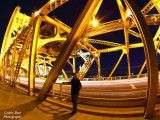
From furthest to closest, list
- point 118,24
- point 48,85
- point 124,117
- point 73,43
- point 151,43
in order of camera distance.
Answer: point 118,24, point 48,85, point 73,43, point 124,117, point 151,43

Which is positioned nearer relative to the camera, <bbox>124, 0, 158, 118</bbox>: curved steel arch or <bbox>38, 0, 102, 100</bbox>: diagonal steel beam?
<bbox>124, 0, 158, 118</bbox>: curved steel arch

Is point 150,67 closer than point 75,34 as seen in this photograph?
Yes

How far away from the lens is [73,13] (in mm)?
62000

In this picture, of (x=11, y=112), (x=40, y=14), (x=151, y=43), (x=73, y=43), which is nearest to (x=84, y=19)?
(x=73, y=43)

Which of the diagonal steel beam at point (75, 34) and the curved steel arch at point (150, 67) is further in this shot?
the diagonal steel beam at point (75, 34)

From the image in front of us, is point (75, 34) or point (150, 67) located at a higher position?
point (75, 34)

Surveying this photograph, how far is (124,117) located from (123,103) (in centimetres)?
104

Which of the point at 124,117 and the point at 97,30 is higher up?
the point at 97,30

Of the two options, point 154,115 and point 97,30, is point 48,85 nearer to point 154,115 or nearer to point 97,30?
point 154,115

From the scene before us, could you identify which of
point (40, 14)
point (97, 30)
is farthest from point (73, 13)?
point (40, 14)

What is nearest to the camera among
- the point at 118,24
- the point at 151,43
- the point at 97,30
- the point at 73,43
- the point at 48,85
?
the point at 151,43

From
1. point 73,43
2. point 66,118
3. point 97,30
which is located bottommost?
point 66,118

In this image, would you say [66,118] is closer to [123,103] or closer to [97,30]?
[123,103]

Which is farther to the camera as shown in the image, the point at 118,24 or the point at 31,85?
the point at 118,24
